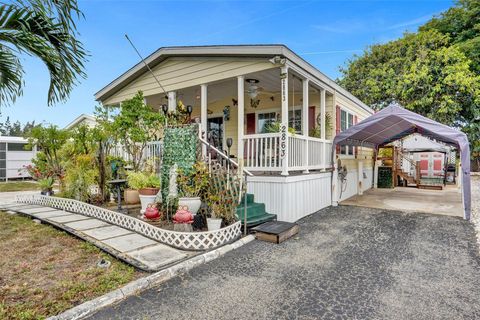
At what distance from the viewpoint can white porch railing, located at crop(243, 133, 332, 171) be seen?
6.12 meters

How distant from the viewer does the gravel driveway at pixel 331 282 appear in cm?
263

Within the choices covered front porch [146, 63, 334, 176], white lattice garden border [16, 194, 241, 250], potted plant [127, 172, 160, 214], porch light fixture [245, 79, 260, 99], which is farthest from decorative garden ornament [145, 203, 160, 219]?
porch light fixture [245, 79, 260, 99]

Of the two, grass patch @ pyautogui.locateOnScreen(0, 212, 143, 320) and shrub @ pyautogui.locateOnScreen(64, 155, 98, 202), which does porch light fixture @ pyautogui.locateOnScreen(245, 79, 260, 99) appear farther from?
grass patch @ pyautogui.locateOnScreen(0, 212, 143, 320)

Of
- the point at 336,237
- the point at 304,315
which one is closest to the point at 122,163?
the point at 336,237

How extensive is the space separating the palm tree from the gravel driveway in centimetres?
339

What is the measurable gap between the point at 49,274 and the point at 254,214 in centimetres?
353

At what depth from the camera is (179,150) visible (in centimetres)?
523

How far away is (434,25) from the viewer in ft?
65.0

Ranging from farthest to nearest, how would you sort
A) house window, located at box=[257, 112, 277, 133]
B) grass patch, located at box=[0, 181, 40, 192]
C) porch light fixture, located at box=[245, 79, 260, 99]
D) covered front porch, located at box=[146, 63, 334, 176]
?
grass patch, located at box=[0, 181, 40, 192] → house window, located at box=[257, 112, 277, 133] → porch light fixture, located at box=[245, 79, 260, 99] → covered front porch, located at box=[146, 63, 334, 176]

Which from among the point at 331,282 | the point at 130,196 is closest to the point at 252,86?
the point at 130,196

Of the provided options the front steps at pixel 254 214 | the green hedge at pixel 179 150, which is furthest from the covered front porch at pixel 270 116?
the front steps at pixel 254 214

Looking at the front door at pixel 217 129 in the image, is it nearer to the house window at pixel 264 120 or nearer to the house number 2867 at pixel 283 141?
the house window at pixel 264 120

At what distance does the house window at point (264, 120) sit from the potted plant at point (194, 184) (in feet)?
16.1

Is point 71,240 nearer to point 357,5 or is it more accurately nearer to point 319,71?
point 319,71
